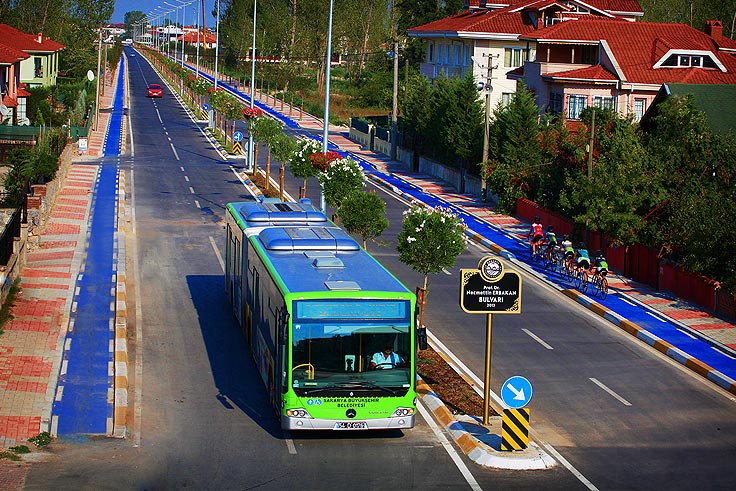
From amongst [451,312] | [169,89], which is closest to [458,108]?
[451,312]

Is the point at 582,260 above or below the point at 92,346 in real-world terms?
above

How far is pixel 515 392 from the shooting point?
1720cm

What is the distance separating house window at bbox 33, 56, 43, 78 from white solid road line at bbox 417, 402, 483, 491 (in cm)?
6610

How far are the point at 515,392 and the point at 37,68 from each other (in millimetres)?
70267

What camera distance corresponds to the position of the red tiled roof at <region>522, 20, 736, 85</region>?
56094mm

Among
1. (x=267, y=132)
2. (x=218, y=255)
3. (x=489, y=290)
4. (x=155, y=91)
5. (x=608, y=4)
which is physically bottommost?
(x=218, y=255)

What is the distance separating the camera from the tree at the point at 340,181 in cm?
3519

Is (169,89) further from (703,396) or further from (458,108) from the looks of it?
(703,396)

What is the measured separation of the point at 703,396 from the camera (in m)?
21.8

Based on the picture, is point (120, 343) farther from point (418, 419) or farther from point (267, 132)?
point (267, 132)

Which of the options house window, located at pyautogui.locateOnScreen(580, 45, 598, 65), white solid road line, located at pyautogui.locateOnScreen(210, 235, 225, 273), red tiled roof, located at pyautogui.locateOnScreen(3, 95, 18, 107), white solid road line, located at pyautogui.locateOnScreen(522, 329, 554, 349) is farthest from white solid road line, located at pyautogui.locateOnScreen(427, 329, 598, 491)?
red tiled roof, located at pyautogui.locateOnScreen(3, 95, 18, 107)

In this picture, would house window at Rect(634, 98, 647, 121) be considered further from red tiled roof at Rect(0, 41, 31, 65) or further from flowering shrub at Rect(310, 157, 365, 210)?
red tiled roof at Rect(0, 41, 31, 65)

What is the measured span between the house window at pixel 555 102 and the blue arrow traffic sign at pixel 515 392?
136 feet

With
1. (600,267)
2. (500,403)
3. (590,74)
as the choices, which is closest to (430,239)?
(500,403)
